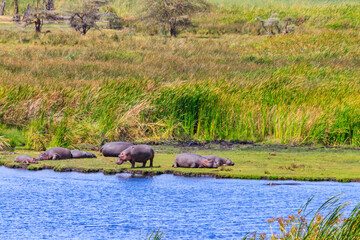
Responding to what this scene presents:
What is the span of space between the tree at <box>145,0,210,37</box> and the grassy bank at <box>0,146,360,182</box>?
34.8 metres

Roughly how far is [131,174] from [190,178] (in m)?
1.16

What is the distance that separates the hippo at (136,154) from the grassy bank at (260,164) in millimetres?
182

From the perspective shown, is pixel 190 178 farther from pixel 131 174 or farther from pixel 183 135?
pixel 183 135

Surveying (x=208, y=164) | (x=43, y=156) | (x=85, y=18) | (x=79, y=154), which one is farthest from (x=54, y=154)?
(x=85, y=18)

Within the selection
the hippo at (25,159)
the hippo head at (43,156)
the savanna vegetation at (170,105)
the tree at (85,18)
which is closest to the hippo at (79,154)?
the hippo head at (43,156)

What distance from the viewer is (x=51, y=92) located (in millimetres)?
16922

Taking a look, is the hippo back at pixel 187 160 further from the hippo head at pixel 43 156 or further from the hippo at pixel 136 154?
the hippo head at pixel 43 156

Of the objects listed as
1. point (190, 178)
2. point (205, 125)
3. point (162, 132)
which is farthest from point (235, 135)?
point (190, 178)

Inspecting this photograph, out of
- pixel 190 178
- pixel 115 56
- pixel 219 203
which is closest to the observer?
pixel 219 203

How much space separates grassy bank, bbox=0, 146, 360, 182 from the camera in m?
11.2

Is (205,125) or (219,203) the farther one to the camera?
(205,125)

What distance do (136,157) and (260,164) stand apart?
269 centimetres

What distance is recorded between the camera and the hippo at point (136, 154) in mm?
11527

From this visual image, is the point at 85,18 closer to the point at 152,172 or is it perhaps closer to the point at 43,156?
the point at 43,156
